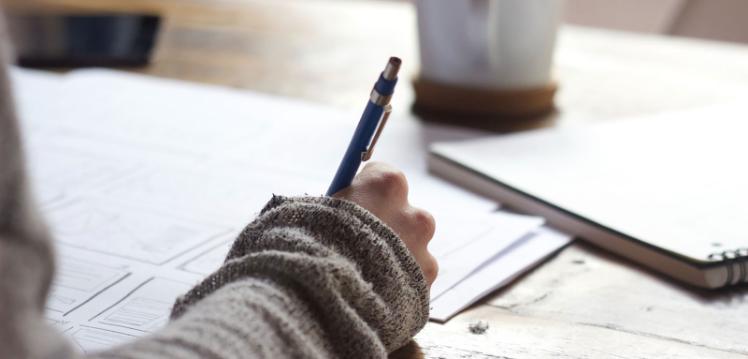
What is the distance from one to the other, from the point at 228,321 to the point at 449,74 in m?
0.58

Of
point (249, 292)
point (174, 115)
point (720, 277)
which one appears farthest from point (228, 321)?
point (174, 115)

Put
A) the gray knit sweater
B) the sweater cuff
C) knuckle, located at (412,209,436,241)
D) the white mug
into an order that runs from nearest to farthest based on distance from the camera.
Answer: the gray knit sweater
the sweater cuff
knuckle, located at (412,209,436,241)
the white mug

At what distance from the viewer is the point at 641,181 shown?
68 cm

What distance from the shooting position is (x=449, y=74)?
36.0 inches

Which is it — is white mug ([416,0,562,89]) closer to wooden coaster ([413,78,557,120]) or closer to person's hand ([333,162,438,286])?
wooden coaster ([413,78,557,120])

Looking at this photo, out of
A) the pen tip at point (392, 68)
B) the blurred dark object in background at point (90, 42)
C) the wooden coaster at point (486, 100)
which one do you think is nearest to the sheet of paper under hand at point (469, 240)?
the pen tip at point (392, 68)

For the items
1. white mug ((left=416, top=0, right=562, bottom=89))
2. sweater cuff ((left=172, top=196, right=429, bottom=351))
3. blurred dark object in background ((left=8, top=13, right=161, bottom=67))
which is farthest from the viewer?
blurred dark object in background ((left=8, top=13, right=161, bottom=67))

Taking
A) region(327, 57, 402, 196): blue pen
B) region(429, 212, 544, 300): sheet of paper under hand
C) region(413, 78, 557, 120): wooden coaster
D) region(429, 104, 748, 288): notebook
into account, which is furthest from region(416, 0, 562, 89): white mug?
region(327, 57, 402, 196): blue pen

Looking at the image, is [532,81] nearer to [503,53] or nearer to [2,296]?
[503,53]

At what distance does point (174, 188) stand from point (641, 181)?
360 millimetres

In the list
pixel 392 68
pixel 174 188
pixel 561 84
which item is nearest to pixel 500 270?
pixel 392 68

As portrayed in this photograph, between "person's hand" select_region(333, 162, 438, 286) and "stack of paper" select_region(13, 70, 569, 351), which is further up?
"person's hand" select_region(333, 162, 438, 286)

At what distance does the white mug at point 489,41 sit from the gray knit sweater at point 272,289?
1.47ft

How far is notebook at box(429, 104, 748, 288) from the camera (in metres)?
0.57
